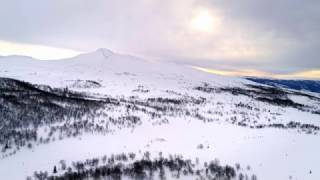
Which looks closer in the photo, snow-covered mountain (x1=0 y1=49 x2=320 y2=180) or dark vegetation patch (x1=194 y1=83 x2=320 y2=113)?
snow-covered mountain (x1=0 y1=49 x2=320 y2=180)

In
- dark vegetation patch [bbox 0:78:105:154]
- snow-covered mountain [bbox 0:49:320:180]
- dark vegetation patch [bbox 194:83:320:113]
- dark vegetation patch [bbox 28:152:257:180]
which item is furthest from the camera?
dark vegetation patch [bbox 194:83:320:113]

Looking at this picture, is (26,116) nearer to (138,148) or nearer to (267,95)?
(138,148)

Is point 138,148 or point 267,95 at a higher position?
point 267,95

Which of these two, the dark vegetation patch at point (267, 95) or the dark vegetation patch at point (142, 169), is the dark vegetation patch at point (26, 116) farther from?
the dark vegetation patch at point (267, 95)

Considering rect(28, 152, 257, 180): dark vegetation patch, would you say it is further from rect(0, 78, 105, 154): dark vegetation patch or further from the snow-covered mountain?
rect(0, 78, 105, 154): dark vegetation patch

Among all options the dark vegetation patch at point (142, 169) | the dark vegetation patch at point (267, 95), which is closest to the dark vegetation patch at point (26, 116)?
the dark vegetation patch at point (142, 169)

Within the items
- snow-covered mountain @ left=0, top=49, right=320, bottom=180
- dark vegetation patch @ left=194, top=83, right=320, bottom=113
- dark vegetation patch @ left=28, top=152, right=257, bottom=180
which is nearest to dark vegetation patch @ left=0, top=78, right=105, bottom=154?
snow-covered mountain @ left=0, top=49, right=320, bottom=180

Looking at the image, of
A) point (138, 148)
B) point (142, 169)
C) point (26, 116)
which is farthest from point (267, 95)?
point (142, 169)

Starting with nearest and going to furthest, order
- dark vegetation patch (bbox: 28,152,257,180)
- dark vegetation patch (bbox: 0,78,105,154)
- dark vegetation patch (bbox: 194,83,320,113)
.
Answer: dark vegetation patch (bbox: 28,152,257,180), dark vegetation patch (bbox: 0,78,105,154), dark vegetation patch (bbox: 194,83,320,113)

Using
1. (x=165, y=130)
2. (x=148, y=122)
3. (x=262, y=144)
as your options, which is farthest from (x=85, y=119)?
(x=262, y=144)
